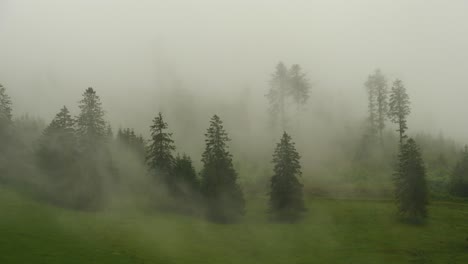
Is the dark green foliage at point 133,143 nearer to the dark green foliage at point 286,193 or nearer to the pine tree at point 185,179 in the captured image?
the pine tree at point 185,179

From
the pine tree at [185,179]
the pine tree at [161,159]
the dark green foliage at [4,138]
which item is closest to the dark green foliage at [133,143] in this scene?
the pine tree at [161,159]

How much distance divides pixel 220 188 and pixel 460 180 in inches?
1761

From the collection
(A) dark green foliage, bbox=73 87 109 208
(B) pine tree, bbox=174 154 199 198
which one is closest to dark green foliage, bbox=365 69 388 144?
(B) pine tree, bbox=174 154 199 198

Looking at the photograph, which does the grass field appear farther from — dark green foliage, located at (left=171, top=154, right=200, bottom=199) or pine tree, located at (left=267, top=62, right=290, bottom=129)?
pine tree, located at (left=267, top=62, right=290, bottom=129)

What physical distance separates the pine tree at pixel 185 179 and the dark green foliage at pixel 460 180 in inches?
1873

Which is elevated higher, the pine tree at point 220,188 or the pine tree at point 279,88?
the pine tree at point 279,88

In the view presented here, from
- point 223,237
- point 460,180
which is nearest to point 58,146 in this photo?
point 223,237

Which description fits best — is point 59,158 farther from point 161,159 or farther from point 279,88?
point 279,88

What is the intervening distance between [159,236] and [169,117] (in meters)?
83.7

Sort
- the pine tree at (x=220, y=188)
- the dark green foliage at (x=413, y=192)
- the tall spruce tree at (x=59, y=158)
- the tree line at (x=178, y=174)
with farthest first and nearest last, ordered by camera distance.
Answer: the pine tree at (x=220, y=188)
the tall spruce tree at (x=59, y=158)
the tree line at (x=178, y=174)
the dark green foliage at (x=413, y=192)

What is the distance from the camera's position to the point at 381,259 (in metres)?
53.1

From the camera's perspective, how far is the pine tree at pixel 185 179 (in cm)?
7594

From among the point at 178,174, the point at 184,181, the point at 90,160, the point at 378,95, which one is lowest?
the point at 184,181

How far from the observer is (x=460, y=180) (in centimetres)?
8181
